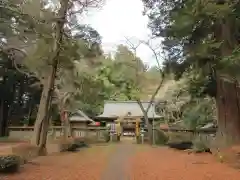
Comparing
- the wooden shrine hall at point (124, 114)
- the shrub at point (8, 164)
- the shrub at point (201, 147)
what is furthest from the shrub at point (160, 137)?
the shrub at point (8, 164)

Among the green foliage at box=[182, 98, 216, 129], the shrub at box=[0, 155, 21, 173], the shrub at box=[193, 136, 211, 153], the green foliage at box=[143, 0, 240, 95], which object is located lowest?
the shrub at box=[0, 155, 21, 173]

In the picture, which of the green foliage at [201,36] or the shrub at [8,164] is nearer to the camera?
the shrub at [8,164]

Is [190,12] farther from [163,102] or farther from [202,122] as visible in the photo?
[163,102]

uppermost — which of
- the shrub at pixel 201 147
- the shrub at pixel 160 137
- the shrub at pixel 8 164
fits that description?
the shrub at pixel 160 137

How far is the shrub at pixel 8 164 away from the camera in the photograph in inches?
421

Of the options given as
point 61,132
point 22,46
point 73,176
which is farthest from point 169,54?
point 61,132

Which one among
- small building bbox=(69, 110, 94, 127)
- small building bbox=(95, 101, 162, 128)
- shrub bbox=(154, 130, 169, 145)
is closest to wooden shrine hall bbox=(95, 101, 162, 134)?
small building bbox=(95, 101, 162, 128)

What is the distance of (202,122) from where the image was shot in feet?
109

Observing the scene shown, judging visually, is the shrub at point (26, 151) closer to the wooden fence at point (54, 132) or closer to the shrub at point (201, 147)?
the shrub at point (201, 147)

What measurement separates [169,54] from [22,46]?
7890 mm

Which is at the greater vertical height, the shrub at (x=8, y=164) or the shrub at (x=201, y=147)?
the shrub at (x=201, y=147)

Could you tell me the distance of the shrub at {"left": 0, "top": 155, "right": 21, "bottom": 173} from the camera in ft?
35.1

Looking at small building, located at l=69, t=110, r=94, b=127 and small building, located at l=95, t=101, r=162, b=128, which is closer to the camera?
small building, located at l=69, t=110, r=94, b=127

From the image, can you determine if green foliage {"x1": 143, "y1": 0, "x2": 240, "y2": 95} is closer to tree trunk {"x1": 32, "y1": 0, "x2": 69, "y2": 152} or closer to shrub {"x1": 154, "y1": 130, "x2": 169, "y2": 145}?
tree trunk {"x1": 32, "y1": 0, "x2": 69, "y2": 152}
